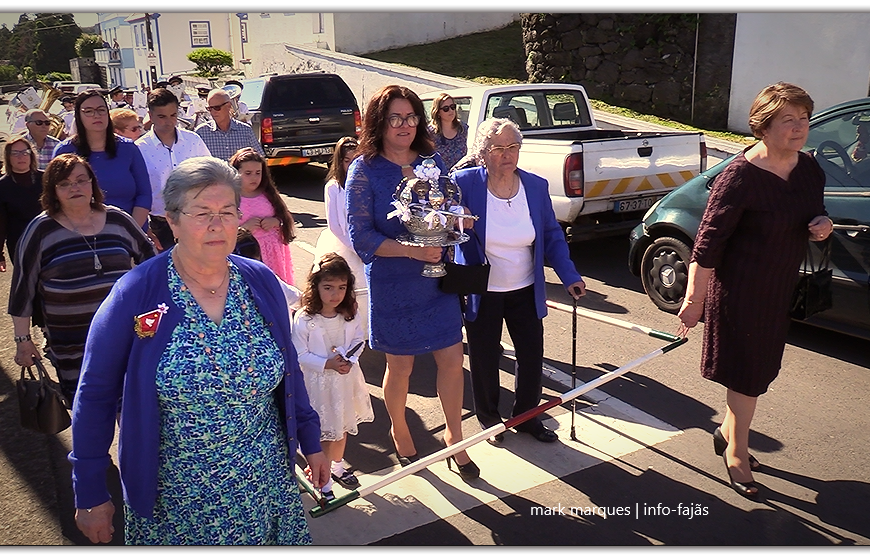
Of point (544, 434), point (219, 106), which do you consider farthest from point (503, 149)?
point (219, 106)

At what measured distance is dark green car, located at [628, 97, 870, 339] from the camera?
5.40 metres

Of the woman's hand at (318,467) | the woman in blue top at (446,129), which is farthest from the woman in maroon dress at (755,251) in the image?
the woman in blue top at (446,129)

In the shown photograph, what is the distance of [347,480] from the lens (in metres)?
4.13

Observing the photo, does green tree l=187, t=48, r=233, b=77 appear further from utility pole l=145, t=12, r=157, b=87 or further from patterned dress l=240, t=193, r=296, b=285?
patterned dress l=240, t=193, r=296, b=285

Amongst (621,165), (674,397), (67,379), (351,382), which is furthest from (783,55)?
(67,379)

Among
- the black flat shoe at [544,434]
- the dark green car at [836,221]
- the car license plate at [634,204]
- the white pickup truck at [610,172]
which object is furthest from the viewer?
the car license plate at [634,204]

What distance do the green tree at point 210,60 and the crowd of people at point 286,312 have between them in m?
15.1

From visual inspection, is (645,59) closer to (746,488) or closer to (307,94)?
(307,94)

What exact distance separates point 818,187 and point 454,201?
1.82 meters

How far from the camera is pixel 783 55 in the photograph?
11969 mm

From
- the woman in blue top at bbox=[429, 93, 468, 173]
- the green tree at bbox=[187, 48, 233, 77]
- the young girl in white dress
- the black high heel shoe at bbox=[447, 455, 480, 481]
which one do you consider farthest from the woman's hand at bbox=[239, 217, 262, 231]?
the green tree at bbox=[187, 48, 233, 77]

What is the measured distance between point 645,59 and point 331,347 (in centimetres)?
1261

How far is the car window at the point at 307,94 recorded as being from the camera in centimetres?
1450

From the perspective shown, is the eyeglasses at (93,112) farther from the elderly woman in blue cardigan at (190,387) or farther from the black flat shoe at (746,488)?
the black flat shoe at (746,488)
